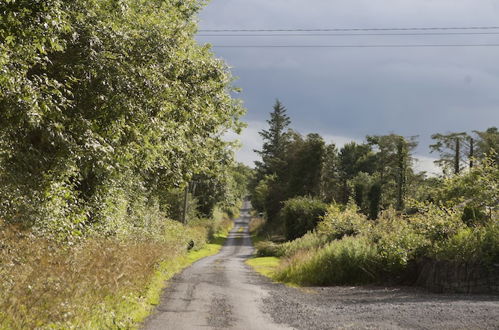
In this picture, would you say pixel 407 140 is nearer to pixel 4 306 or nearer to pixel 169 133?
pixel 169 133

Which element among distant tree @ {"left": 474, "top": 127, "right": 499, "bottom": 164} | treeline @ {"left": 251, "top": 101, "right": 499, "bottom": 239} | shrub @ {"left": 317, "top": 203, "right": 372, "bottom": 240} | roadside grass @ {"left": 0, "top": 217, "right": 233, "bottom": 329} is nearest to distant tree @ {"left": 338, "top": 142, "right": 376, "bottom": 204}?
treeline @ {"left": 251, "top": 101, "right": 499, "bottom": 239}

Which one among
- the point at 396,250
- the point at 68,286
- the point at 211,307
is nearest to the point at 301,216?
the point at 396,250

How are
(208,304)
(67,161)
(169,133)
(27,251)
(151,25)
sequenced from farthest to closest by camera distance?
(169,133) → (151,25) → (208,304) → (67,161) → (27,251)

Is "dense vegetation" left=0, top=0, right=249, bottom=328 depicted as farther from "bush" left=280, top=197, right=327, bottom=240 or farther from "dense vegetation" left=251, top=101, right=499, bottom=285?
"bush" left=280, top=197, right=327, bottom=240

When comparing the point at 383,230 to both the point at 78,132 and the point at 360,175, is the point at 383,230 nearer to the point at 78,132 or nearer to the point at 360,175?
the point at 78,132

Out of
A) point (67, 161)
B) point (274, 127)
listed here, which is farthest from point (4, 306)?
point (274, 127)

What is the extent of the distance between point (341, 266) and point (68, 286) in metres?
14.2

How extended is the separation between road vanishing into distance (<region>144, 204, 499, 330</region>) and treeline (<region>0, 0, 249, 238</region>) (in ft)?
11.2

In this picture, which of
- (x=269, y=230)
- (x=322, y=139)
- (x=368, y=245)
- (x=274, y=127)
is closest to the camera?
(x=368, y=245)

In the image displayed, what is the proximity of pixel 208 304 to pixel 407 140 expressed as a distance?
63215mm

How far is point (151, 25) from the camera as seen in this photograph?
48.0 feet

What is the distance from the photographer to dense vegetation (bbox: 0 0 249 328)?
28.9 feet

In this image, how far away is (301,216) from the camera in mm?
46688

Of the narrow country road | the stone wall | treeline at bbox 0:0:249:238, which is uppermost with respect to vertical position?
treeline at bbox 0:0:249:238
